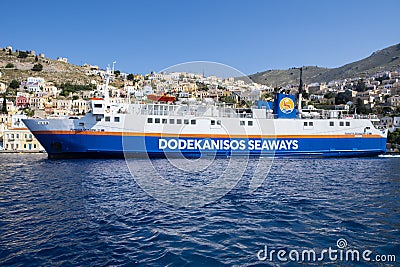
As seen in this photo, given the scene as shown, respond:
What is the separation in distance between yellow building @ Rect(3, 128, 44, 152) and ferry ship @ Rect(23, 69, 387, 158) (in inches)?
1104

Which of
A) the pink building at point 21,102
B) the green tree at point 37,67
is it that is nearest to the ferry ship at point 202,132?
the pink building at point 21,102

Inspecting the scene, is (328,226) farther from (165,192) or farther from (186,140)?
(186,140)

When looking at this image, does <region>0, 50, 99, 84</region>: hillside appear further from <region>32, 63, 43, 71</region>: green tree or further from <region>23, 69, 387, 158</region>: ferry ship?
<region>23, 69, 387, 158</region>: ferry ship

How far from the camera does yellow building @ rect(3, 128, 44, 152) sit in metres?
49.9

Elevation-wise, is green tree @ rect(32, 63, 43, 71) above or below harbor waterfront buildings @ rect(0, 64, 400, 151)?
above

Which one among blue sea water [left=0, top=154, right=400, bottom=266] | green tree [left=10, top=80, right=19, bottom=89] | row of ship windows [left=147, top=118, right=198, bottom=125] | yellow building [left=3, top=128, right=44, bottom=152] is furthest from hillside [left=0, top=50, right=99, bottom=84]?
blue sea water [left=0, top=154, right=400, bottom=266]

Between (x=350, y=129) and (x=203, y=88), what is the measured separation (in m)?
54.2

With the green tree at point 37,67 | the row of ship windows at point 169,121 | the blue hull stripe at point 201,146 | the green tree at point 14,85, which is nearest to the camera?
the blue hull stripe at point 201,146

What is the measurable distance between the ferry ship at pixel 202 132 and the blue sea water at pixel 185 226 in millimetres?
13358

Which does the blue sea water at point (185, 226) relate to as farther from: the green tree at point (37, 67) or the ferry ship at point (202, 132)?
the green tree at point (37, 67)

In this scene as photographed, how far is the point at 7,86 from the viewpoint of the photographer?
10825cm

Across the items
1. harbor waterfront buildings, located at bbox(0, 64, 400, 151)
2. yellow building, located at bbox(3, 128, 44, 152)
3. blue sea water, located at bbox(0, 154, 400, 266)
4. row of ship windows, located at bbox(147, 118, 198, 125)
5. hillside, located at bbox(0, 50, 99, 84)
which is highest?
hillside, located at bbox(0, 50, 99, 84)

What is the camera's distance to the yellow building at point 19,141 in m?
49.9

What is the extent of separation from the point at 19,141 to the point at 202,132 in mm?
36972
